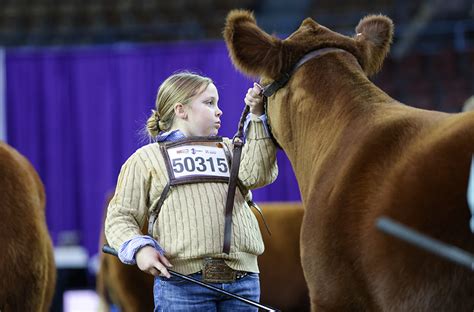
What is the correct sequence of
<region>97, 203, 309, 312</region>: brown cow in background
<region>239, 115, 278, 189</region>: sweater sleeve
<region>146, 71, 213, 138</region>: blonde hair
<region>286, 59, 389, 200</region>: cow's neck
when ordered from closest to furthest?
<region>286, 59, 389, 200</region>: cow's neck < <region>239, 115, 278, 189</region>: sweater sleeve < <region>146, 71, 213, 138</region>: blonde hair < <region>97, 203, 309, 312</region>: brown cow in background

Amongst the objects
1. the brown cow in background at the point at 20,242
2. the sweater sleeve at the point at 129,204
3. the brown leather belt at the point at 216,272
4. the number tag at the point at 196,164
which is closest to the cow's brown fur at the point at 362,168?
the number tag at the point at 196,164

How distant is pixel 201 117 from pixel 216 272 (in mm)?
577

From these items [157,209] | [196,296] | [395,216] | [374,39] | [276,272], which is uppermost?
[374,39]

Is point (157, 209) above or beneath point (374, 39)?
beneath

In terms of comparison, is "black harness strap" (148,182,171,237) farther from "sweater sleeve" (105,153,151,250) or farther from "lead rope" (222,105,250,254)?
"lead rope" (222,105,250,254)

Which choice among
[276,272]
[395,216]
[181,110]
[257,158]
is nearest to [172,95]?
[181,110]

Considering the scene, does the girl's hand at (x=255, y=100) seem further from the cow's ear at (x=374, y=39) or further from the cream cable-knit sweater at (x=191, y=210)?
the cow's ear at (x=374, y=39)

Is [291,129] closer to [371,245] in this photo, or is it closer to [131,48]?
[371,245]

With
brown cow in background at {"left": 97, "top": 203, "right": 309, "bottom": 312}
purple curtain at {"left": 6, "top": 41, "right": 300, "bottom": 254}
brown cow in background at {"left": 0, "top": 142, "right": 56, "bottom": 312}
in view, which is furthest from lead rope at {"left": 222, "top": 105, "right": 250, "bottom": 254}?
purple curtain at {"left": 6, "top": 41, "right": 300, "bottom": 254}

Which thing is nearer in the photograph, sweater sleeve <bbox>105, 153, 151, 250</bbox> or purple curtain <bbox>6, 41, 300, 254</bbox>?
sweater sleeve <bbox>105, 153, 151, 250</bbox>

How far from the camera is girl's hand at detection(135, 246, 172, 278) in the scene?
98.0 inches

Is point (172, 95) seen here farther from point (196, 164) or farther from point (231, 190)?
point (231, 190)

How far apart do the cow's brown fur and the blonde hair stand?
309 mm

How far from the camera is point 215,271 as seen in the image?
263 centimetres
